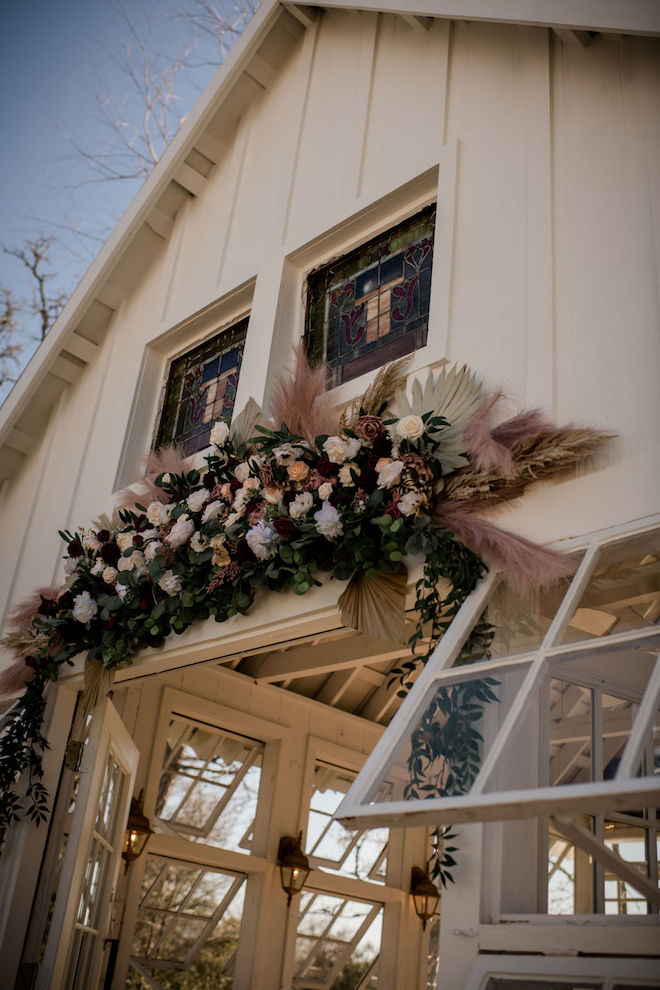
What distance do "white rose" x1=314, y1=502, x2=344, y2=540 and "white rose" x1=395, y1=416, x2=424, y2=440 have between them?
1.03 feet

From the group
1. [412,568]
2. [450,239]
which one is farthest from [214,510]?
[450,239]

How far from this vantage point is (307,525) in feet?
9.27

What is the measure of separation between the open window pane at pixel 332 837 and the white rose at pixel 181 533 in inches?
132

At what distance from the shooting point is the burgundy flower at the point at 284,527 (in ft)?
9.33

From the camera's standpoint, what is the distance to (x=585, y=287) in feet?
9.07

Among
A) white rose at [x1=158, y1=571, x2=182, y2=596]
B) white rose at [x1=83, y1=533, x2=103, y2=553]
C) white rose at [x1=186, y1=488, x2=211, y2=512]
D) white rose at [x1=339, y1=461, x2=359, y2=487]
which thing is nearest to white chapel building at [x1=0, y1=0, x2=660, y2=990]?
white rose at [x1=158, y1=571, x2=182, y2=596]

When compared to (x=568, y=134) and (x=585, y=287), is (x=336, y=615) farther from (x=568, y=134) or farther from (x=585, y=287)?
(x=568, y=134)

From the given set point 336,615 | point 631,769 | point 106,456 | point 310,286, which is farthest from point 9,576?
point 631,769

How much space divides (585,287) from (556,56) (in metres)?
1.08

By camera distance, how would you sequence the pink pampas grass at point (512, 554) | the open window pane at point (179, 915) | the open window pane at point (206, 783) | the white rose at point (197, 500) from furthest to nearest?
the open window pane at point (179, 915), the open window pane at point (206, 783), the white rose at point (197, 500), the pink pampas grass at point (512, 554)

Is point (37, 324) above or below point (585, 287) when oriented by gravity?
above

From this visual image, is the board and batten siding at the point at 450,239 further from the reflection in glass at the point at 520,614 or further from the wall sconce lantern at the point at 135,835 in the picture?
the wall sconce lantern at the point at 135,835

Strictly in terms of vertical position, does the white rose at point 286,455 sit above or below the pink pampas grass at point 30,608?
above

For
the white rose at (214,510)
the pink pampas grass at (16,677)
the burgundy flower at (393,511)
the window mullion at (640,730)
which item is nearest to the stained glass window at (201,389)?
the white rose at (214,510)
